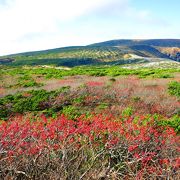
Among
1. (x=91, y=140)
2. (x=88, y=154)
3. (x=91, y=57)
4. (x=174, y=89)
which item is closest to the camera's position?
(x=88, y=154)

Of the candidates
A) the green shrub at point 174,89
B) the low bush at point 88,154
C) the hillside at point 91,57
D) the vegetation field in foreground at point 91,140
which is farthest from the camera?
the hillside at point 91,57

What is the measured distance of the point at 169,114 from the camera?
15.1 meters

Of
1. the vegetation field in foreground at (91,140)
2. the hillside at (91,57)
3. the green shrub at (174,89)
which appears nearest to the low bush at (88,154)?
the vegetation field in foreground at (91,140)

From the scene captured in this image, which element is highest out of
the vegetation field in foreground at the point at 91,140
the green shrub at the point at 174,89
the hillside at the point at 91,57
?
the vegetation field in foreground at the point at 91,140

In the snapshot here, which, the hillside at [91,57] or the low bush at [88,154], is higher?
the low bush at [88,154]

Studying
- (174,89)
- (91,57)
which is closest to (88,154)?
(174,89)

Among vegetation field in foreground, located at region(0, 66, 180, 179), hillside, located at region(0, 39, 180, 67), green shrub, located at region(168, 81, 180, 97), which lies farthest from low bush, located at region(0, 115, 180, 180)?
hillside, located at region(0, 39, 180, 67)

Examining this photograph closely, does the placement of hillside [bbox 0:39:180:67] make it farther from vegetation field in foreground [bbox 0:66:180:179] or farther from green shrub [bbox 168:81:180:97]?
vegetation field in foreground [bbox 0:66:180:179]

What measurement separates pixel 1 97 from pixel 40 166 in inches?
518

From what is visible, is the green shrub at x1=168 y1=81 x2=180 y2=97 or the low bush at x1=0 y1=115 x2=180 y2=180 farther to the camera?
the green shrub at x1=168 y1=81 x2=180 y2=97

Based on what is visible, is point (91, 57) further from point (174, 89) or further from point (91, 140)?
point (91, 140)

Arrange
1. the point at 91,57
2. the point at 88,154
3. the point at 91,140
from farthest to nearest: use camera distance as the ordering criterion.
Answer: the point at 91,57
the point at 91,140
the point at 88,154

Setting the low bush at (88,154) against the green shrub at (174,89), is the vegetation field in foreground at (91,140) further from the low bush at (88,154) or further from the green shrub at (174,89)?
the green shrub at (174,89)

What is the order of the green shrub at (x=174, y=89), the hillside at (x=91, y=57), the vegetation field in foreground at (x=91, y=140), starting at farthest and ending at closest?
1. the hillside at (x=91, y=57)
2. the green shrub at (x=174, y=89)
3. the vegetation field in foreground at (x=91, y=140)
